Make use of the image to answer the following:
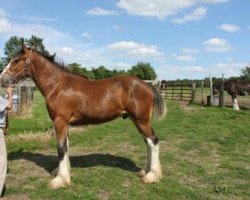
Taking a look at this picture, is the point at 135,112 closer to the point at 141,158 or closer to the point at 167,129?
the point at 141,158

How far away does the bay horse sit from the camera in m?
6.95

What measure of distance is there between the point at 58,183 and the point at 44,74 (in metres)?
2.01

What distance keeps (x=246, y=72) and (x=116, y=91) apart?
2791 inches

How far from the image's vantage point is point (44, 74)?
7.25 meters

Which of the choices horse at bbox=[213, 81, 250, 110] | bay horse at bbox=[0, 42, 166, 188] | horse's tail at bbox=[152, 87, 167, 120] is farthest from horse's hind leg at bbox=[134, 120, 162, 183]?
horse at bbox=[213, 81, 250, 110]

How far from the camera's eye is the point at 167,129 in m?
12.4

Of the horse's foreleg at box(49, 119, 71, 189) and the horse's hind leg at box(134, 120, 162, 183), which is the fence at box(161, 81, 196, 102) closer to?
the horse's hind leg at box(134, 120, 162, 183)

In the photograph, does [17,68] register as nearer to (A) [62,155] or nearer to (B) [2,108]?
(B) [2,108]

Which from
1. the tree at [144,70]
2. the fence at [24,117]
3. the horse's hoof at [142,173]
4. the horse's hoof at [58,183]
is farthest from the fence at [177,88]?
the tree at [144,70]

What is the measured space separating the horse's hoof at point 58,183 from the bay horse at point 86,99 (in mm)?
209

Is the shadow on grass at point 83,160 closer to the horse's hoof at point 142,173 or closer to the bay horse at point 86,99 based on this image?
the horse's hoof at point 142,173

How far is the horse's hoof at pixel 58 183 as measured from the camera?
6609 millimetres

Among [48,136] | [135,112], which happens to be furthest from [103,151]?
[135,112]

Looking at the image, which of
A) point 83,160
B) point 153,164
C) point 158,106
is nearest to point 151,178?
point 153,164
